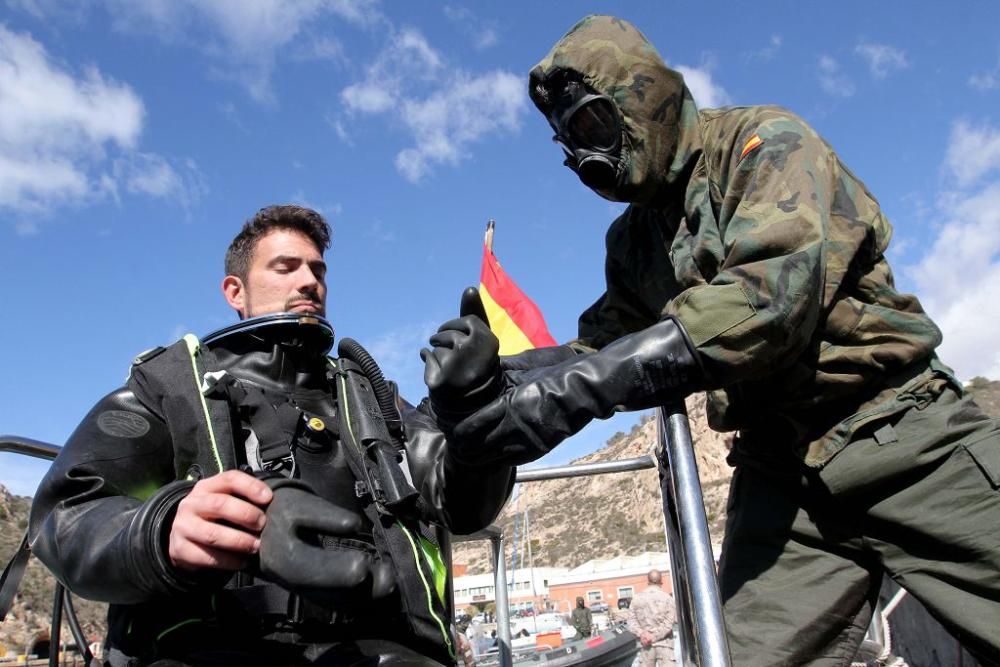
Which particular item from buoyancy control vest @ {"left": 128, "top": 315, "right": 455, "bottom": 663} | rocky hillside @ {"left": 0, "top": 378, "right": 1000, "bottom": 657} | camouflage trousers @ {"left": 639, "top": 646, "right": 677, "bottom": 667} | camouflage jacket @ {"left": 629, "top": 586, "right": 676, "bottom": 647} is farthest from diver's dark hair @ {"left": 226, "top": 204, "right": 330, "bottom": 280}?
rocky hillside @ {"left": 0, "top": 378, "right": 1000, "bottom": 657}

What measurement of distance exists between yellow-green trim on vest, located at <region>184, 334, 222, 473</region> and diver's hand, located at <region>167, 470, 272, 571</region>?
0.50 m

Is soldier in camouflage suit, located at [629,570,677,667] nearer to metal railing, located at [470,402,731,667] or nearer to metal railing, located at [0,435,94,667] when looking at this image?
metal railing, located at [470,402,731,667]

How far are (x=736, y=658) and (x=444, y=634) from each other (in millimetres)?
902

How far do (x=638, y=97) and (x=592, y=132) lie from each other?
0.17 meters

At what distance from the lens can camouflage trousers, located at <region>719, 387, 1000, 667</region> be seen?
181 cm

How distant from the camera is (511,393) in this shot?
1.49 meters

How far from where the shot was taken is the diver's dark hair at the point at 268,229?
8.89ft

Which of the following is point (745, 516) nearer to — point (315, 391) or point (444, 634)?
point (444, 634)

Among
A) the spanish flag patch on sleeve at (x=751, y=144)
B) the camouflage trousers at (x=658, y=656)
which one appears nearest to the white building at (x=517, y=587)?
the camouflage trousers at (x=658, y=656)

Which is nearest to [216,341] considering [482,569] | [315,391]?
[315,391]

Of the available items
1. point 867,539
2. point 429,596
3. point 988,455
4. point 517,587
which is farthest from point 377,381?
point 517,587

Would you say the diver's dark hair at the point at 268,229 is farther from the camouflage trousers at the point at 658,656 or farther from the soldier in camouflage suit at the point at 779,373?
the camouflage trousers at the point at 658,656

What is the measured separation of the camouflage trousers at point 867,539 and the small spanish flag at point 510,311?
20.2 ft

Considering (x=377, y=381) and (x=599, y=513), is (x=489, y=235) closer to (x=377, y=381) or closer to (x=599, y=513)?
(x=377, y=381)
